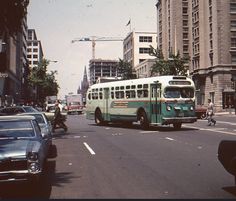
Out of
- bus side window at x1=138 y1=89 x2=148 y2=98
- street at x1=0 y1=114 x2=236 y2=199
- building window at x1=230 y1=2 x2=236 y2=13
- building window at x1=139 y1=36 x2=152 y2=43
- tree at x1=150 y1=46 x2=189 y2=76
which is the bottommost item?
street at x1=0 y1=114 x2=236 y2=199

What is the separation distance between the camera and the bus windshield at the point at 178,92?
73.5 ft

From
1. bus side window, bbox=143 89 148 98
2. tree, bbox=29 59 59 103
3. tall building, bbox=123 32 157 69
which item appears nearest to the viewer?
bus side window, bbox=143 89 148 98

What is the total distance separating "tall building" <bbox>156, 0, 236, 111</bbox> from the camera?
216 ft

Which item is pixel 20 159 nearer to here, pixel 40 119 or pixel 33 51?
pixel 40 119

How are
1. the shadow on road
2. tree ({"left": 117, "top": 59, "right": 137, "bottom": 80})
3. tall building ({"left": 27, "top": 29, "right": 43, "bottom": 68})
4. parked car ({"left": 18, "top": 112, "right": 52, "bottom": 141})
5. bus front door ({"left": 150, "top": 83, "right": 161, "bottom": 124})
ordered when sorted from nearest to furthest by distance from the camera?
1. the shadow on road
2. parked car ({"left": 18, "top": 112, "right": 52, "bottom": 141})
3. bus front door ({"left": 150, "top": 83, "right": 161, "bottom": 124})
4. tree ({"left": 117, "top": 59, "right": 137, "bottom": 80})
5. tall building ({"left": 27, "top": 29, "right": 43, "bottom": 68})

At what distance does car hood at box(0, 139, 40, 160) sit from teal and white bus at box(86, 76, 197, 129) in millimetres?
14356

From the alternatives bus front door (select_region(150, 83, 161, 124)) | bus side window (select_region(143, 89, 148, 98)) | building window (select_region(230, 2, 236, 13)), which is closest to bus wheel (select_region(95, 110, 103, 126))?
bus side window (select_region(143, 89, 148, 98))

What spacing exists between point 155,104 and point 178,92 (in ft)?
4.88

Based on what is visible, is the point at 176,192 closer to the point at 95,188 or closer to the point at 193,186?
the point at 193,186

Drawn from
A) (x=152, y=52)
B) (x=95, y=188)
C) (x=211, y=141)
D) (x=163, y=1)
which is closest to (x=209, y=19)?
(x=152, y=52)

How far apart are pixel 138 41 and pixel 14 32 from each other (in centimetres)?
11977

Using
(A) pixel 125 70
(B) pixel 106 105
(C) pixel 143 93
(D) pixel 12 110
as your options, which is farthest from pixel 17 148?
(A) pixel 125 70

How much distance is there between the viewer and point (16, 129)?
31.4 ft

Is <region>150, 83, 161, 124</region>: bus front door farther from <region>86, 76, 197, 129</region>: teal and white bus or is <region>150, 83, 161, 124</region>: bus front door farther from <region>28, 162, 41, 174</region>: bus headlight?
A: <region>28, 162, 41, 174</region>: bus headlight
